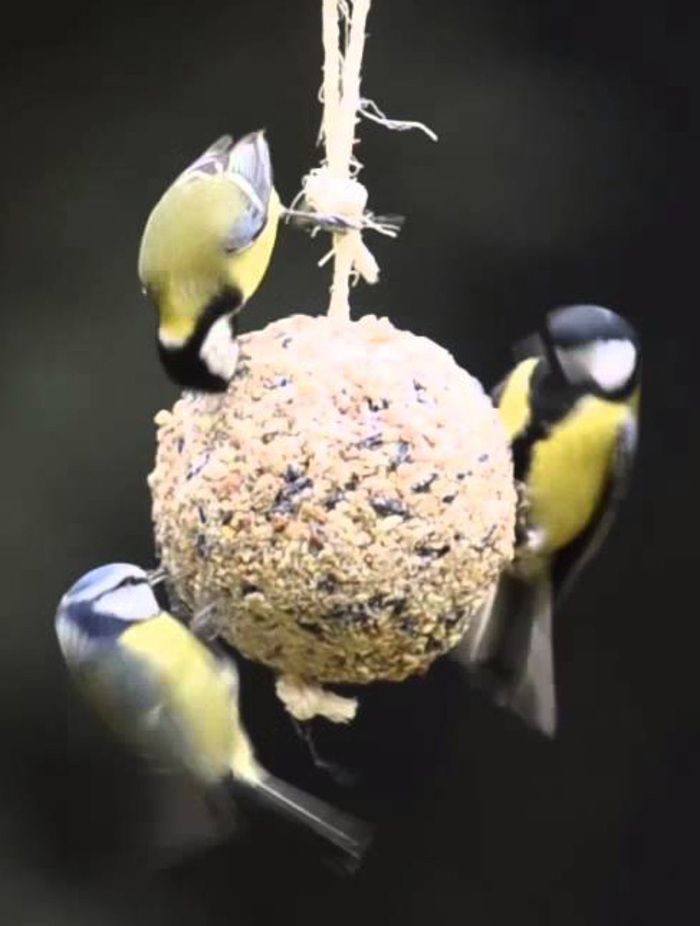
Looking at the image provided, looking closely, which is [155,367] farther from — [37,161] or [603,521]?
[603,521]

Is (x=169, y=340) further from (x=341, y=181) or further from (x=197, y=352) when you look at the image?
(x=341, y=181)

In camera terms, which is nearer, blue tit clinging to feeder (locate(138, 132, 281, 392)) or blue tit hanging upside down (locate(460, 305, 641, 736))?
blue tit clinging to feeder (locate(138, 132, 281, 392))

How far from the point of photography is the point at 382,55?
140 centimetres

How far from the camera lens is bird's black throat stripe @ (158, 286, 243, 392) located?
0.73m

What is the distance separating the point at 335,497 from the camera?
742 mm

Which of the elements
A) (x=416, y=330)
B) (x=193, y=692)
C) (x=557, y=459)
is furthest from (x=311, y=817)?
(x=416, y=330)

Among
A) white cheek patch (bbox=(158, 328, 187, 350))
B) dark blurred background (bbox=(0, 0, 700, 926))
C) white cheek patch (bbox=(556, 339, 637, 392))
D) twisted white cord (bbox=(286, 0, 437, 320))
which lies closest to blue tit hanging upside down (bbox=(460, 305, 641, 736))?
white cheek patch (bbox=(556, 339, 637, 392))

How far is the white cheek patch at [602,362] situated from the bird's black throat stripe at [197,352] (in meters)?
0.19

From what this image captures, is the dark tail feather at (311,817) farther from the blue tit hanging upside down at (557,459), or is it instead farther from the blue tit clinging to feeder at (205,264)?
the blue tit clinging to feeder at (205,264)

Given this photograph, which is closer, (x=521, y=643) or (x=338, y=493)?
(x=338, y=493)

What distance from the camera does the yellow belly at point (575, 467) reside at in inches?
33.4

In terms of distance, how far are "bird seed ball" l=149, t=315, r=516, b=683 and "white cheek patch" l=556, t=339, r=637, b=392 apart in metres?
0.06

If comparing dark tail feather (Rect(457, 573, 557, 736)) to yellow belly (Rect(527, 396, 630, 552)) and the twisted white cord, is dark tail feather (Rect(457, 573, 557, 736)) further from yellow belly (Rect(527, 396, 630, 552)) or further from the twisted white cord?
the twisted white cord

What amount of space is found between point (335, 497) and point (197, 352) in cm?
9
